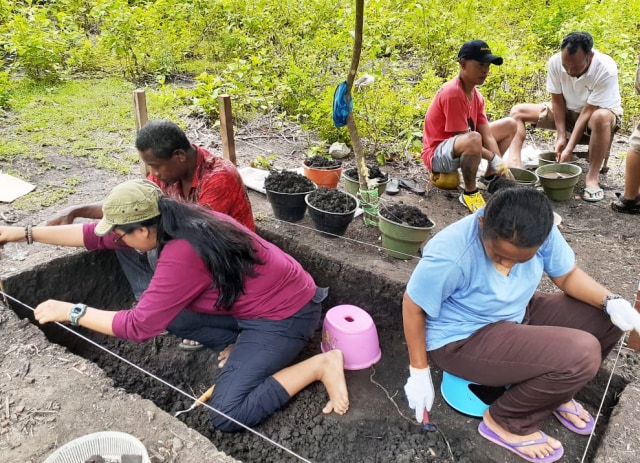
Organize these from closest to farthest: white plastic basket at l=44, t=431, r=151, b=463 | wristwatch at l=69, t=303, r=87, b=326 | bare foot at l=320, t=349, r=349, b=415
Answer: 1. white plastic basket at l=44, t=431, r=151, b=463
2. wristwatch at l=69, t=303, r=87, b=326
3. bare foot at l=320, t=349, r=349, b=415

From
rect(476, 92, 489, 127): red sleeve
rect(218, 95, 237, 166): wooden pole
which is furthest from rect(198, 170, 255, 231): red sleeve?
rect(476, 92, 489, 127): red sleeve

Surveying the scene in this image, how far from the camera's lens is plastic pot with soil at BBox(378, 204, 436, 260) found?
9.57 feet

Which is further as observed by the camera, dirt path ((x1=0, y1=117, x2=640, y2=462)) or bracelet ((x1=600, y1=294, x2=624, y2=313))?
bracelet ((x1=600, y1=294, x2=624, y2=313))

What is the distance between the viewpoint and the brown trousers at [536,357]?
187cm

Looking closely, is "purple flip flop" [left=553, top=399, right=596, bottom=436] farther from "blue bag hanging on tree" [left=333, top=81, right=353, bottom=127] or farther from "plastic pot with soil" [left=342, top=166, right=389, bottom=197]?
"blue bag hanging on tree" [left=333, top=81, right=353, bottom=127]

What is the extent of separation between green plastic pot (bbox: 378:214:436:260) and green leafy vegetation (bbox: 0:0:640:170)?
69.5 inches

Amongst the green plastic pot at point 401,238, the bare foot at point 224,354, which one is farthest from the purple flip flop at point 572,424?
the bare foot at point 224,354

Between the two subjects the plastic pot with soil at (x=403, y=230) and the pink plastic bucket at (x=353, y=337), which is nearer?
the pink plastic bucket at (x=353, y=337)

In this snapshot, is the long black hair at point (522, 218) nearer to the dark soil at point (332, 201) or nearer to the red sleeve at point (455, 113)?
the dark soil at point (332, 201)

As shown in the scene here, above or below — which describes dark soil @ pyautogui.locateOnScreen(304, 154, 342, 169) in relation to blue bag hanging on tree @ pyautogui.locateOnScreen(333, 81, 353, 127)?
below

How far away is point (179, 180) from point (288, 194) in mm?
840

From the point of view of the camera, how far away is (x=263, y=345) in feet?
7.62

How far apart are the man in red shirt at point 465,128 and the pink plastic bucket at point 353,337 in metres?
1.65

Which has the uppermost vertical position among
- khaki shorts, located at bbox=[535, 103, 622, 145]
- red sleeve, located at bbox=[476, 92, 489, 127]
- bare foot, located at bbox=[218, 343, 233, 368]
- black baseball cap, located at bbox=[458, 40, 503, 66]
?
black baseball cap, located at bbox=[458, 40, 503, 66]
